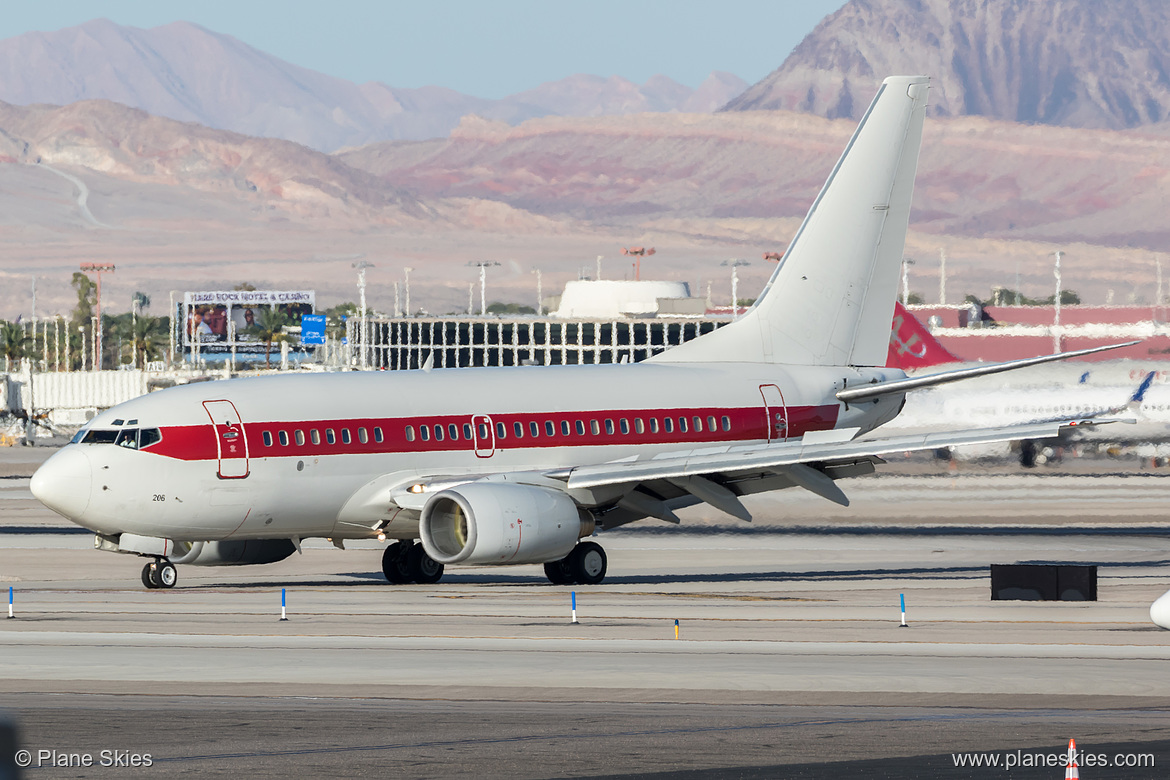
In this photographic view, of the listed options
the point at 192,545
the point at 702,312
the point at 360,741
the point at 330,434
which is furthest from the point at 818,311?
the point at 702,312

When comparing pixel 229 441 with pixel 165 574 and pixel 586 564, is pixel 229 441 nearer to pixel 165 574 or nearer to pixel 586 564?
pixel 165 574

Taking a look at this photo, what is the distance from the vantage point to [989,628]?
102 feet

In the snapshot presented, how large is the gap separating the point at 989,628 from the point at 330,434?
1532 centimetres

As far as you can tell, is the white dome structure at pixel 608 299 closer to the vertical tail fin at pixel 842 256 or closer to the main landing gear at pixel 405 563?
the vertical tail fin at pixel 842 256

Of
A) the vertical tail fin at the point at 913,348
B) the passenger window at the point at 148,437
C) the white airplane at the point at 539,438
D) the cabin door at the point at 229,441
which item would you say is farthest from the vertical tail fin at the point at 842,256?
the vertical tail fin at the point at 913,348

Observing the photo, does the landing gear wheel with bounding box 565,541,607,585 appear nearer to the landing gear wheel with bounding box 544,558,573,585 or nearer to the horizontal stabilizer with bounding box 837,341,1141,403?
the landing gear wheel with bounding box 544,558,573,585

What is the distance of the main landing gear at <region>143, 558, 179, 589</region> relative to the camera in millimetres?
39406

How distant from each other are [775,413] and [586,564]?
25.4ft

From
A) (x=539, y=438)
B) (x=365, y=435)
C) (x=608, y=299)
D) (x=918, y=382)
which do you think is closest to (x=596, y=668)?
(x=365, y=435)

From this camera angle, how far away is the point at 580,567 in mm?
40281

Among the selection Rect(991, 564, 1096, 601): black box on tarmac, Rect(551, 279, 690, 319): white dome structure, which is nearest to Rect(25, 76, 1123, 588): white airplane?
Rect(991, 564, 1096, 601): black box on tarmac

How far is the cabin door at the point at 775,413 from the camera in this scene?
148 feet

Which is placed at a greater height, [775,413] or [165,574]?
[775,413]

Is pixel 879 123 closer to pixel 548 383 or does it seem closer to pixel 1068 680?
pixel 548 383
